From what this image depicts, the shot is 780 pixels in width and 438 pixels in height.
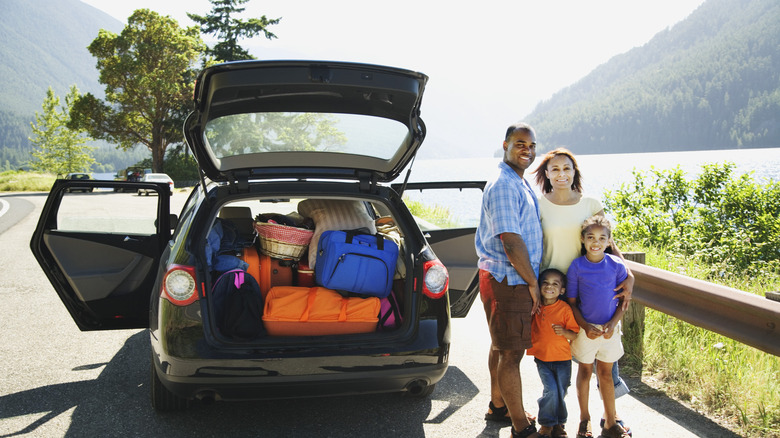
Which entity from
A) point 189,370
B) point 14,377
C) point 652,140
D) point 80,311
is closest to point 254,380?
point 189,370

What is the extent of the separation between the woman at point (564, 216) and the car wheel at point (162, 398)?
231 centimetres

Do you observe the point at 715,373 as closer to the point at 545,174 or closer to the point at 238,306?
the point at 545,174

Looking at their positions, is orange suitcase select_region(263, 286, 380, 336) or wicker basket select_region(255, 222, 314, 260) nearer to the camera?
orange suitcase select_region(263, 286, 380, 336)

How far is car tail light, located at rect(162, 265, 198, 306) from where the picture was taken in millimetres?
3117

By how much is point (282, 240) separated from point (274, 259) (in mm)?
174

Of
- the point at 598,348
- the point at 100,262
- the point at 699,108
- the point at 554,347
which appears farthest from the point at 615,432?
the point at 699,108

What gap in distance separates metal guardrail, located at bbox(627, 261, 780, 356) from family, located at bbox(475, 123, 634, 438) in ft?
2.37

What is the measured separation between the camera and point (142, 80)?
139 ft

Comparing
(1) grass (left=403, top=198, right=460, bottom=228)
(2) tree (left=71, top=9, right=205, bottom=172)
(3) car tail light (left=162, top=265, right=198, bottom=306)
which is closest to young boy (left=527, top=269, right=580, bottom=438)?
(3) car tail light (left=162, top=265, right=198, bottom=306)

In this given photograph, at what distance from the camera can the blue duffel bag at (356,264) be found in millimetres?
3656

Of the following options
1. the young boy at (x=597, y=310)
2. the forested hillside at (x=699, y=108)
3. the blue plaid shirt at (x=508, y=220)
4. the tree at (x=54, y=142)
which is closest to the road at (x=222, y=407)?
the young boy at (x=597, y=310)

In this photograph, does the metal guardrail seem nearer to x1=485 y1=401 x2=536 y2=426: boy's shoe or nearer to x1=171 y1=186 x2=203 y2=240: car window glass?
x1=485 y1=401 x2=536 y2=426: boy's shoe

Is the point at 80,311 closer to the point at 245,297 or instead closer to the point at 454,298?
the point at 245,297

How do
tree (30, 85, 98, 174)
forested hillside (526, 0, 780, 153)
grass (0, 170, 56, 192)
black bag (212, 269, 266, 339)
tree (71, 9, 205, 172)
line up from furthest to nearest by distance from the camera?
forested hillside (526, 0, 780, 153)
tree (30, 85, 98, 174)
tree (71, 9, 205, 172)
grass (0, 170, 56, 192)
black bag (212, 269, 266, 339)
